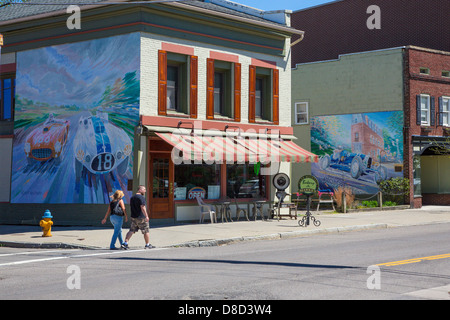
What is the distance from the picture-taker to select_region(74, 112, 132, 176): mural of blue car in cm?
1983

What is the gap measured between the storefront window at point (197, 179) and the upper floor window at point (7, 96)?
770cm

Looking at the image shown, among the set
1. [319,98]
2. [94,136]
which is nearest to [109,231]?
[94,136]

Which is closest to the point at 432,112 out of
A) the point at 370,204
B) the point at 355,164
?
the point at 355,164

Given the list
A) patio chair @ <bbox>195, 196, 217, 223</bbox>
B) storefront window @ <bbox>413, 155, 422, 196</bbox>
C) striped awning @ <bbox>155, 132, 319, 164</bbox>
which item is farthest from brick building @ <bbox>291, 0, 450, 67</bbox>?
patio chair @ <bbox>195, 196, 217, 223</bbox>

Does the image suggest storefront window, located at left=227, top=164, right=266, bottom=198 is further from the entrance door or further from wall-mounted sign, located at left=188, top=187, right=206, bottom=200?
the entrance door

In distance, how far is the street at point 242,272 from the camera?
27.6 ft

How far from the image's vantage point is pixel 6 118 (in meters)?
23.2

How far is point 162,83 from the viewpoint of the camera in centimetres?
2017

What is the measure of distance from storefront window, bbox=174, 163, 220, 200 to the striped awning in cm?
44

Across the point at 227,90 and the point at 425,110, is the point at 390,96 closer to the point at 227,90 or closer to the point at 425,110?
the point at 425,110

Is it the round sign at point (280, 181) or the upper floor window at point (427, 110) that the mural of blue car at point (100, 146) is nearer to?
the round sign at point (280, 181)

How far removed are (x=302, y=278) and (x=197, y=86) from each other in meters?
12.7

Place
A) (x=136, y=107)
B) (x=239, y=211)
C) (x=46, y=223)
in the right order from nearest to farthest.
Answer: (x=46, y=223) → (x=136, y=107) → (x=239, y=211)

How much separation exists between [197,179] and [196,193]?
0.54m
